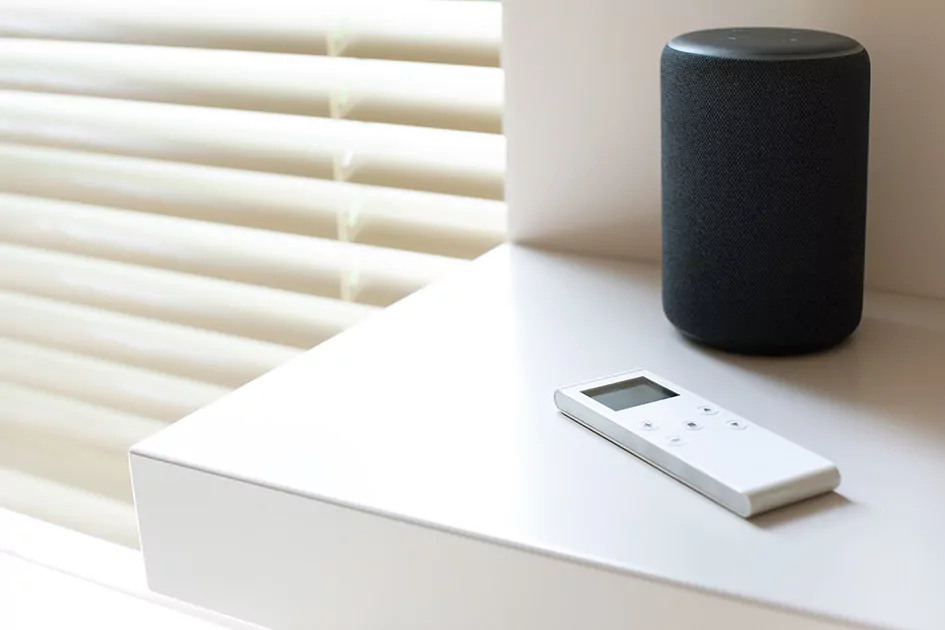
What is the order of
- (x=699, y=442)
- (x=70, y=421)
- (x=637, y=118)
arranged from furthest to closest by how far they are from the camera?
(x=70, y=421)
(x=637, y=118)
(x=699, y=442)

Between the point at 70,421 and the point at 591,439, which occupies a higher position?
the point at 591,439

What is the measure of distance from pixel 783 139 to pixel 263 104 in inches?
20.6

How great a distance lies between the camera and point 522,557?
1.28ft

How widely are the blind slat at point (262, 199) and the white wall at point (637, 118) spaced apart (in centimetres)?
13

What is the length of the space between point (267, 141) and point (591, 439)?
0.56 meters

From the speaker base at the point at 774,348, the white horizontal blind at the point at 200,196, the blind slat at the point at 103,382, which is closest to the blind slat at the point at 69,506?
the white horizontal blind at the point at 200,196

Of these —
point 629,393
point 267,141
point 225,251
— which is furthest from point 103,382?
point 629,393

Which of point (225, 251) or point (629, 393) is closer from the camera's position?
point (629, 393)

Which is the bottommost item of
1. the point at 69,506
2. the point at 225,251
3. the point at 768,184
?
the point at 69,506

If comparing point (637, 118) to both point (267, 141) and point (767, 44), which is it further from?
point (267, 141)

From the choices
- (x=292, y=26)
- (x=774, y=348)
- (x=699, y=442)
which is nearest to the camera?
(x=699, y=442)

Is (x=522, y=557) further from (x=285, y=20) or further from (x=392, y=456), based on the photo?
(x=285, y=20)

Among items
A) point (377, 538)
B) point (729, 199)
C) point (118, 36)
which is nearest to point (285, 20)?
point (118, 36)

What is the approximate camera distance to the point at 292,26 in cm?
91
